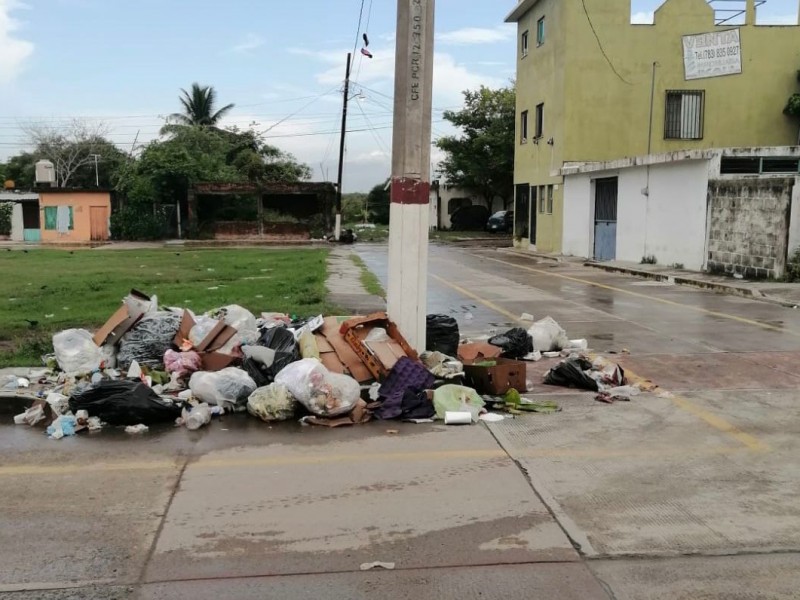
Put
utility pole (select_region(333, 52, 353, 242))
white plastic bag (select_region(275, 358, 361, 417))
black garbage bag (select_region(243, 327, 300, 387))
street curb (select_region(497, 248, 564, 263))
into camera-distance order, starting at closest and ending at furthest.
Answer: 1. white plastic bag (select_region(275, 358, 361, 417))
2. black garbage bag (select_region(243, 327, 300, 387))
3. street curb (select_region(497, 248, 564, 263))
4. utility pole (select_region(333, 52, 353, 242))

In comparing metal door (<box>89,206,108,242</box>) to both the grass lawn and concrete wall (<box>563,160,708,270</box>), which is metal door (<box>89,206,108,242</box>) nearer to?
the grass lawn

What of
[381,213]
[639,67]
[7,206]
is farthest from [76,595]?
[381,213]

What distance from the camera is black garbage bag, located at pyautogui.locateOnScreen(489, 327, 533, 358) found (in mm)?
9016

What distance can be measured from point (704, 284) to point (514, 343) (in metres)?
9.76

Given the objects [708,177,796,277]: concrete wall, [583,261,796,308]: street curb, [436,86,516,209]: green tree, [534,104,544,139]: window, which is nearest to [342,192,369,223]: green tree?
[436,86,516,209]: green tree

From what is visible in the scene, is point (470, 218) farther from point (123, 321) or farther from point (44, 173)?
point (123, 321)

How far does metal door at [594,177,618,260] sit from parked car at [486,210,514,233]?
20231 mm

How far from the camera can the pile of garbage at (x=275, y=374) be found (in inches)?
256

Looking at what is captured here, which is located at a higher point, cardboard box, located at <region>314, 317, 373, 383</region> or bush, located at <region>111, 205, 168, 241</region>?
bush, located at <region>111, 205, 168, 241</region>

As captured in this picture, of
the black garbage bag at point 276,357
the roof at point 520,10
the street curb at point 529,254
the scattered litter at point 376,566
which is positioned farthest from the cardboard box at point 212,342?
the roof at point 520,10

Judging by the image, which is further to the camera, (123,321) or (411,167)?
(123,321)

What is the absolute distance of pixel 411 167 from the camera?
7.81 metres

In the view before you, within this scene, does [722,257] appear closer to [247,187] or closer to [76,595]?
[76,595]

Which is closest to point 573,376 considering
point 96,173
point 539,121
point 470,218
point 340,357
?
point 340,357
